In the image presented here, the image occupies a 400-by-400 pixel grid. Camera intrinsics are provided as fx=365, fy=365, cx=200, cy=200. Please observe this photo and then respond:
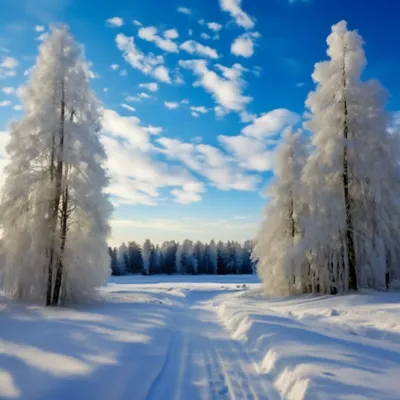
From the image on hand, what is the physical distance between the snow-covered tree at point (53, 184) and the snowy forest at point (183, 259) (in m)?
83.2

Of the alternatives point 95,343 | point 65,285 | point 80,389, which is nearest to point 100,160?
point 65,285

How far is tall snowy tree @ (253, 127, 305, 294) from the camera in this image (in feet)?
84.9

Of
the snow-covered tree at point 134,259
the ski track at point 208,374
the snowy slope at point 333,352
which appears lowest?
the ski track at point 208,374

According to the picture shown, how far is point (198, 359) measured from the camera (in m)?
7.63

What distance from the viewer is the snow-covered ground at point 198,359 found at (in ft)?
17.8

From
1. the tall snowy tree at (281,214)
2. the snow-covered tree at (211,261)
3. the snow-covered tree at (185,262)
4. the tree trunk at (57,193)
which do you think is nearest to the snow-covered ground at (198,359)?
the tree trunk at (57,193)

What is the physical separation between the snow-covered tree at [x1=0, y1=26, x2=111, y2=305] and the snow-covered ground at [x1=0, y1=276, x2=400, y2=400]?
5.23 m

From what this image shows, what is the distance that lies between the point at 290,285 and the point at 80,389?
66.9 feet

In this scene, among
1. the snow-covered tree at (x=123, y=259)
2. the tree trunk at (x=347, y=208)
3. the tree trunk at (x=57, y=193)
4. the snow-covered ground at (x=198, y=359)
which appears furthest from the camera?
the snow-covered tree at (x=123, y=259)

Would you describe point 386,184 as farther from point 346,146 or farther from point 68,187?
point 68,187

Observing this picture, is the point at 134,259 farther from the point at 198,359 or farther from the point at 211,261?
the point at 198,359

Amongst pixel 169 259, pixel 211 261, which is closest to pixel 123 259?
pixel 169 259

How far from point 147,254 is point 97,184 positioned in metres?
93.4

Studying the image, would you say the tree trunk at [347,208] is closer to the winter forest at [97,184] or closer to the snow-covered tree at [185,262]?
the winter forest at [97,184]
